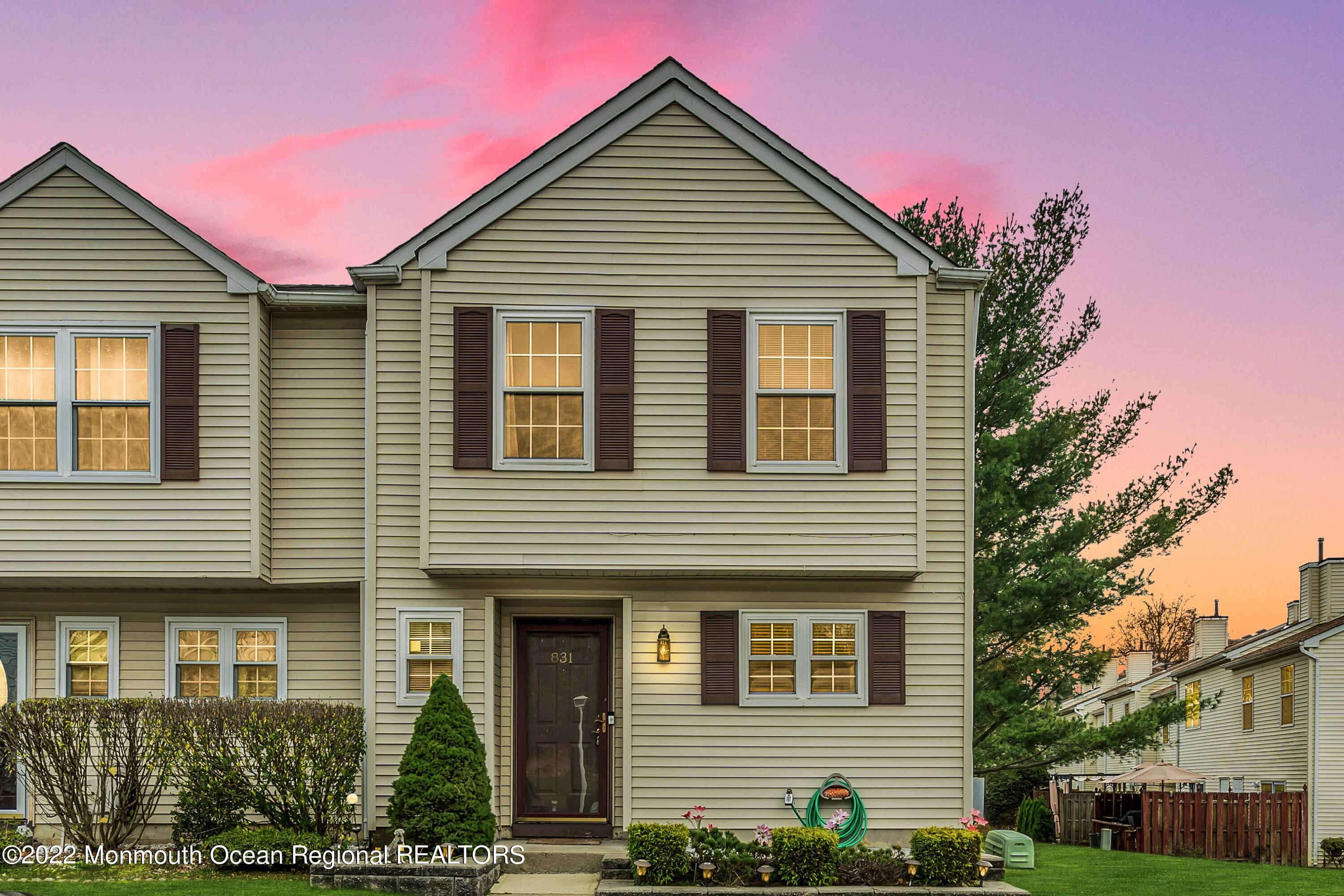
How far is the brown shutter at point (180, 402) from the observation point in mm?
12281

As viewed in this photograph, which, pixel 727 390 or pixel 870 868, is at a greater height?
pixel 727 390

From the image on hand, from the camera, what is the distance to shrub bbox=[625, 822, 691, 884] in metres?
10.6

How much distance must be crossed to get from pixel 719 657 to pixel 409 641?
3.25 meters

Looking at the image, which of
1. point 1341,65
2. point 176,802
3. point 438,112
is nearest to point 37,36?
point 438,112

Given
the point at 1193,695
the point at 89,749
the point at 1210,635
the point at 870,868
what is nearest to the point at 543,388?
the point at 870,868

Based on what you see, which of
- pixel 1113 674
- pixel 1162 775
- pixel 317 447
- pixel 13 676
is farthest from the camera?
pixel 1113 674

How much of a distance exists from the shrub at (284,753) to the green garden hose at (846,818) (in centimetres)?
461

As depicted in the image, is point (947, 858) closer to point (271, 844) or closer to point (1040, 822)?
point (271, 844)

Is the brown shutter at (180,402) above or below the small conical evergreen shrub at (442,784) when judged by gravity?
above

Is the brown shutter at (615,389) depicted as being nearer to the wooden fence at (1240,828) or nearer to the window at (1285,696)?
the wooden fence at (1240,828)

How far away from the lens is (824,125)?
18969 millimetres

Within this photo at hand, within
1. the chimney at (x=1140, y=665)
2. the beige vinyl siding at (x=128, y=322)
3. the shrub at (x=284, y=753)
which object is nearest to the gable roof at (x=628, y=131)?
the beige vinyl siding at (x=128, y=322)

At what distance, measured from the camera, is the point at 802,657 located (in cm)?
1241

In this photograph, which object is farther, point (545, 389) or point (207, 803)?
point (545, 389)
